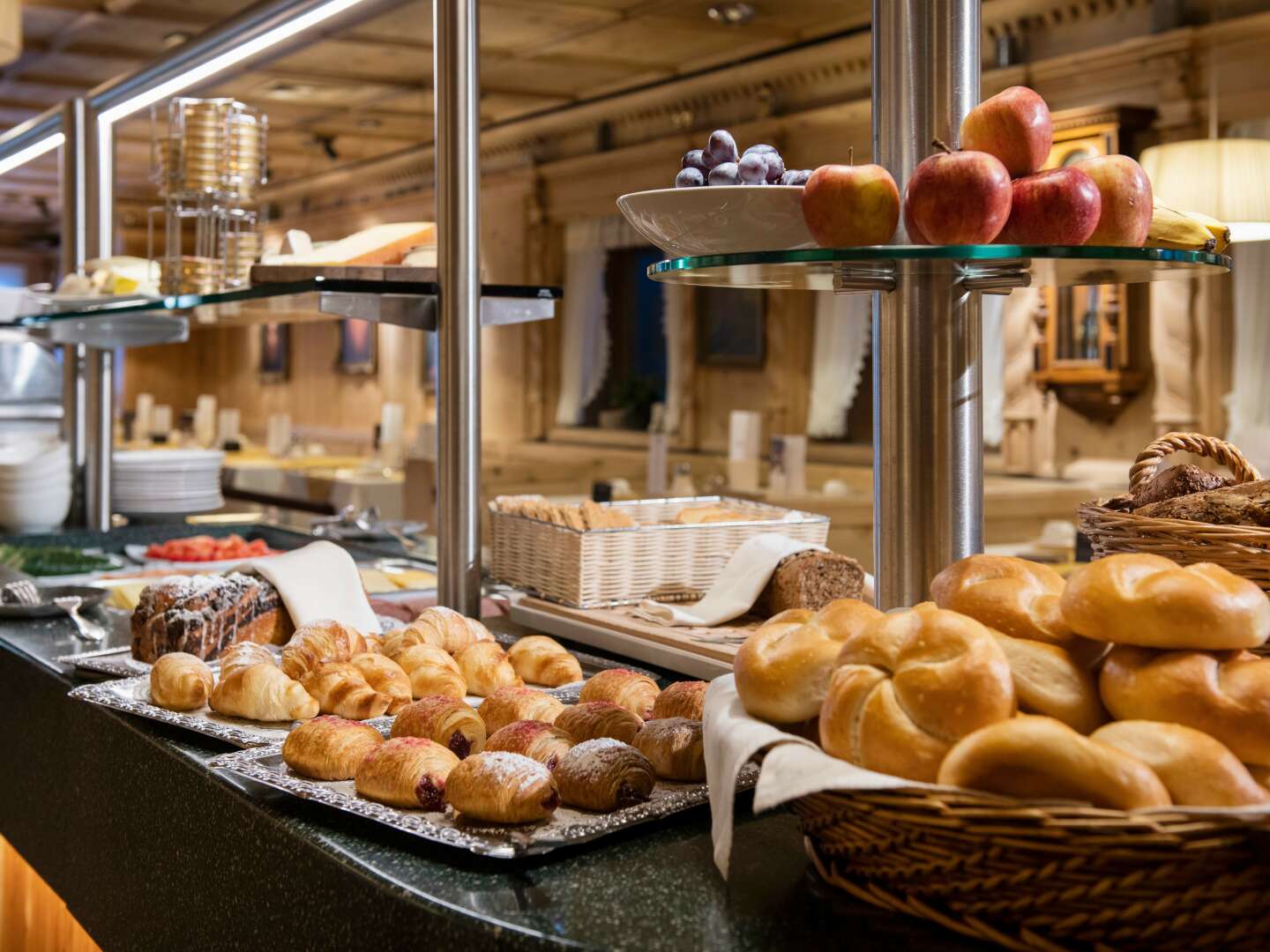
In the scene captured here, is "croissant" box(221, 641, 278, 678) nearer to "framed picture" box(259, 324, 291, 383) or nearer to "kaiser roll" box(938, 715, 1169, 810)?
"kaiser roll" box(938, 715, 1169, 810)

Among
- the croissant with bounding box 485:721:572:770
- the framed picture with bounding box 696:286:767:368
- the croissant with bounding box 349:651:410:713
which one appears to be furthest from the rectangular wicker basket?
the framed picture with bounding box 696:286:767:368

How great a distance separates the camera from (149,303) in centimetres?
225

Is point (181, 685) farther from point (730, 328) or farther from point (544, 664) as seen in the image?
point (730, 328)

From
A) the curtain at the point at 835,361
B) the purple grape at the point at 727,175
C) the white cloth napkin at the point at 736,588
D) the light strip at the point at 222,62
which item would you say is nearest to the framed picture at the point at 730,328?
the curtain at the point at 835,361

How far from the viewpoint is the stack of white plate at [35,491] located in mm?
3238

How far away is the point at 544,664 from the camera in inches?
60.1

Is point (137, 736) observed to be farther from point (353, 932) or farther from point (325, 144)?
point (325, 144)

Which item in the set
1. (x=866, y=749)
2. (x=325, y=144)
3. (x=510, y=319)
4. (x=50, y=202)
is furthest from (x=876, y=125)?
(x=50, y=202)

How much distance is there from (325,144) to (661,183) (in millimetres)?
3443

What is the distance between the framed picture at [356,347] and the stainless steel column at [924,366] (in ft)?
35.0

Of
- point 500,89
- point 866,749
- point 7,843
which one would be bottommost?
point 7,843

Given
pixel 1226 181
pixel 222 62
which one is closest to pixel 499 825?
pixel 222 62

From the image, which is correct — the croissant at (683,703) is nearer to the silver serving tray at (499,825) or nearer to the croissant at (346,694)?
the silver serving tray at (499,825)

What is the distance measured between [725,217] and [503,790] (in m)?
0.54
